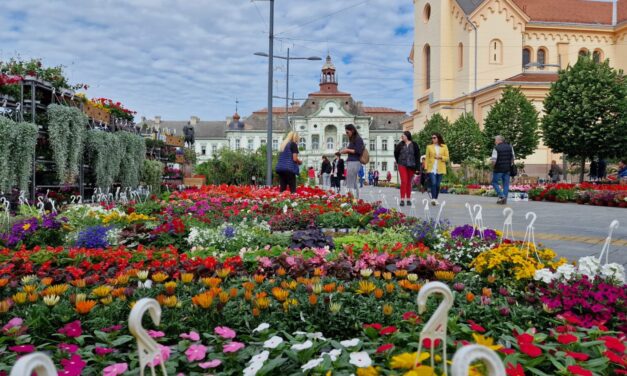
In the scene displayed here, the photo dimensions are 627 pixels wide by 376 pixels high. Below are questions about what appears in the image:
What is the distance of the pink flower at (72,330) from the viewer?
98.3 inches

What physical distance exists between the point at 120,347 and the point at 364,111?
3692 inches

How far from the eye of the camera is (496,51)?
47.4 m

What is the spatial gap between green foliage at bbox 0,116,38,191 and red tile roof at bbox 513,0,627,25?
168 ft

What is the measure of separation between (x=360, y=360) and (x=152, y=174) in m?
14.2

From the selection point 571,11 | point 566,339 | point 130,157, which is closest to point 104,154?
point 130,157

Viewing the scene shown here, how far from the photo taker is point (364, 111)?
94562 mm

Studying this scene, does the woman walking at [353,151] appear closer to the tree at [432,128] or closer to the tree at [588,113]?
the tree at [588,113]

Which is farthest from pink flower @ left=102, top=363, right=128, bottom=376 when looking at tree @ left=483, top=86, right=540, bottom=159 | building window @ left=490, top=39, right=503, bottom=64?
building window @ left=490, top=39, right=503, bottom=64

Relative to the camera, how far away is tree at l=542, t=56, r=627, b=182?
22.9 meters

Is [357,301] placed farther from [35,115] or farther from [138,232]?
[35,115]

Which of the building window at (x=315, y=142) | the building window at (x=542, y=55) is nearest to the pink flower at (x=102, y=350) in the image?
the building window at (x=542, y=55)

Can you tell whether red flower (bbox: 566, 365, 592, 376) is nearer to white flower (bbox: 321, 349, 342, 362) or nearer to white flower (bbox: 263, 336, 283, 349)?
white flower (bbox: 321, 349, 342, 362)

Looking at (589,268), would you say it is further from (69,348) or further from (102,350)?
(69,348)

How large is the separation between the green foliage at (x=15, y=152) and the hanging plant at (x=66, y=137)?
121 cm
